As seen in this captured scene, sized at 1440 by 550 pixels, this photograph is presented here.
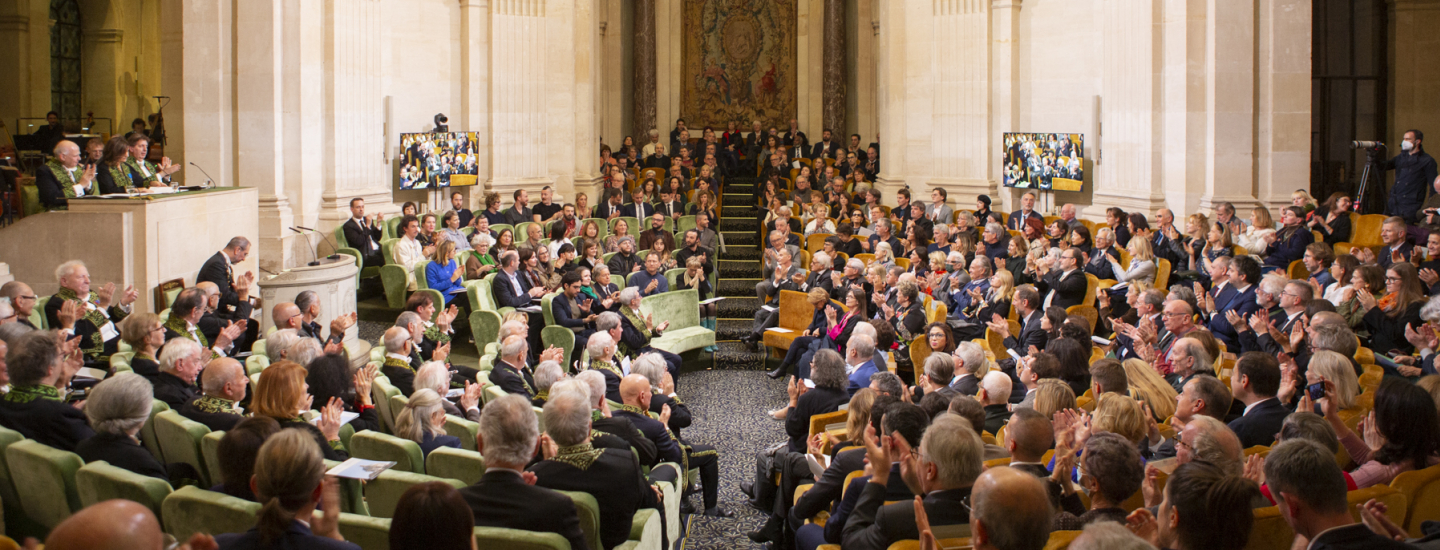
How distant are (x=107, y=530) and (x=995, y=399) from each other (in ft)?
12.7

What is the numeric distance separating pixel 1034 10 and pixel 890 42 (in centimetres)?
224

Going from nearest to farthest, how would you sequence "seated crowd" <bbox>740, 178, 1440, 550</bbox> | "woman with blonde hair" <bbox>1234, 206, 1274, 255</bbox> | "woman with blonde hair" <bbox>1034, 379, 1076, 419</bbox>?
"seated crowd" <bbox>740, 178, 1440, 550</bbox> → "woman with blonde hair" <bbox>1034, 379, 1076, 419</bbox> → "woman with blonde hair" <bbox>1234, 206, 1274, 255</bbox>

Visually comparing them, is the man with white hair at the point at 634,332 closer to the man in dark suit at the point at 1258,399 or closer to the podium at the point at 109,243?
the podium at the point at 109,243

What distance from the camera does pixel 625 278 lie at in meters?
10.3

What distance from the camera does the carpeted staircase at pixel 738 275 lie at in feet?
33.2

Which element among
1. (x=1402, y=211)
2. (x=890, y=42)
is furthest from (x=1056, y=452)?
(x=890, y=42)

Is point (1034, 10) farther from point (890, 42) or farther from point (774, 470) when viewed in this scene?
point (774, 470)

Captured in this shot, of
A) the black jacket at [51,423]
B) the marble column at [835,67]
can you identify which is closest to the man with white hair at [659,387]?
the black jacket at [51,423]

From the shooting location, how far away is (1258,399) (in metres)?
4.77

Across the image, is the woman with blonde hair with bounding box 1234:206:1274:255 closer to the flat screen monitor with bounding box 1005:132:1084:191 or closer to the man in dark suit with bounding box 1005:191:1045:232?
the man in dark suit with bounding box 1005:191:1045:232

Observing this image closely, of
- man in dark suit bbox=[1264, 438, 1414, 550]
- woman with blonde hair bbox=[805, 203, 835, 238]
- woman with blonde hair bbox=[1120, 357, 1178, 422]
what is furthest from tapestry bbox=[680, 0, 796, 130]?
man in dark suit bbox=[1264, 438, 1414, 550]

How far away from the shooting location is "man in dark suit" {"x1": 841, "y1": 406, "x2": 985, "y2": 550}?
11.9 ft

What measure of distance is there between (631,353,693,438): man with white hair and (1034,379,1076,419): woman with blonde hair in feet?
7.09

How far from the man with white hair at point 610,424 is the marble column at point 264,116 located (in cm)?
706
